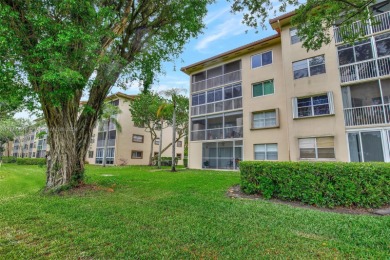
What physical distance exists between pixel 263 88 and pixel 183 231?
16.0 metres

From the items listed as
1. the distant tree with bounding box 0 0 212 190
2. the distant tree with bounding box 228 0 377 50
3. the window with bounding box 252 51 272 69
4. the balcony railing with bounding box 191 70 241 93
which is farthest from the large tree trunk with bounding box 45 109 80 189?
the window with bounding box 252 51 272 69

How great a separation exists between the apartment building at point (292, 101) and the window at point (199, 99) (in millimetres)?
115

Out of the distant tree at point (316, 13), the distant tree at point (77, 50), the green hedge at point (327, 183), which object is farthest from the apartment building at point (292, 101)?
the distant tree at point (77, 50)

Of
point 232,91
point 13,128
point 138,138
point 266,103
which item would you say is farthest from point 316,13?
point 13,128

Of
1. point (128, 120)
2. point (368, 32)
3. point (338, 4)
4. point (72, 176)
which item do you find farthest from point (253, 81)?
point (128, 120)

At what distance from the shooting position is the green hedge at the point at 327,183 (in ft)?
18.6

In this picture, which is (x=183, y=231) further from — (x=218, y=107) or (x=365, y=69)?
(x=218, y=107)

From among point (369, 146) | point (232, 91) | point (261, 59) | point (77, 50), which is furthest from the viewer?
point (232, 91)

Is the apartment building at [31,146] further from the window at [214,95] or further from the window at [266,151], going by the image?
the window at [266,151]

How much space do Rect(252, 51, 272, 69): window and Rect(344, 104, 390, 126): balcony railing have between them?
7.51 m

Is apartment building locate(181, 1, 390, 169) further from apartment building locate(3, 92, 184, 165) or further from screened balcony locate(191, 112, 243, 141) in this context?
apartment building locate(3, 92, 184, 165)

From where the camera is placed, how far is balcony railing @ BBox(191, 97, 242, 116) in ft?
62.5

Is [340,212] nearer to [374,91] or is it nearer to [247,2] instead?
[247,2]

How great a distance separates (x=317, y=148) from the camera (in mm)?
13734
